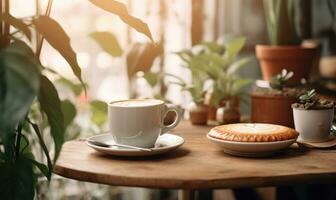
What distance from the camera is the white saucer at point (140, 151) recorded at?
1.18 metres

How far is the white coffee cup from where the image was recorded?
3.93 feet

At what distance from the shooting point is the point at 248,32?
107 inches

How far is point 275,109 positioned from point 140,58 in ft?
2.49

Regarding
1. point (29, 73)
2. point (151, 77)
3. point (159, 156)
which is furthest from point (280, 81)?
point (29, 73)

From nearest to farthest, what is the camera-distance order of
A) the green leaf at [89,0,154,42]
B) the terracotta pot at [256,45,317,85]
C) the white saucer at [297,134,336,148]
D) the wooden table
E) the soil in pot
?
1. the wooden table
2. the green leaf at [89,0,154,42]
3. the white saucer at [297,134,336,148]
4. the soil in pot
5. the terracotta pot at [256,45,317,85]

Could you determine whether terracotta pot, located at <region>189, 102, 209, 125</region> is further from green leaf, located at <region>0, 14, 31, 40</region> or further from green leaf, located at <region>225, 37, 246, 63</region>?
green leaf, located at <region>0, 14, 31, 40</region>

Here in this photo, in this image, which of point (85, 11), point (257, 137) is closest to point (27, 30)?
point (257, 137)

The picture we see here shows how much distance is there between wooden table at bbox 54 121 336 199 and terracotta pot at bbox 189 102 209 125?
367mm

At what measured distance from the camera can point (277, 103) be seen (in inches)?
58.8

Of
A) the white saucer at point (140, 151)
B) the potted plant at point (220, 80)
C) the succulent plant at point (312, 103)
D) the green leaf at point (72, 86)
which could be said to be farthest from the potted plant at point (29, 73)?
the green leaf at point (72, 86)

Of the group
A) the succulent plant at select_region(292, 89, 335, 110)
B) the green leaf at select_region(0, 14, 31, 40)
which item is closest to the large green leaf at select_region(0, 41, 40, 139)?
the green leaf at select_region(0, 14, 31, 40)

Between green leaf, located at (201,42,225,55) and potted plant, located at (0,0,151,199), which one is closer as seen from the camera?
potted plant, located at (0,0,151,199)

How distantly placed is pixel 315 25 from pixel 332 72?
296 mm

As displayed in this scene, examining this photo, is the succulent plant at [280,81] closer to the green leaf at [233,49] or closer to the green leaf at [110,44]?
the green leaf at [233,49]
